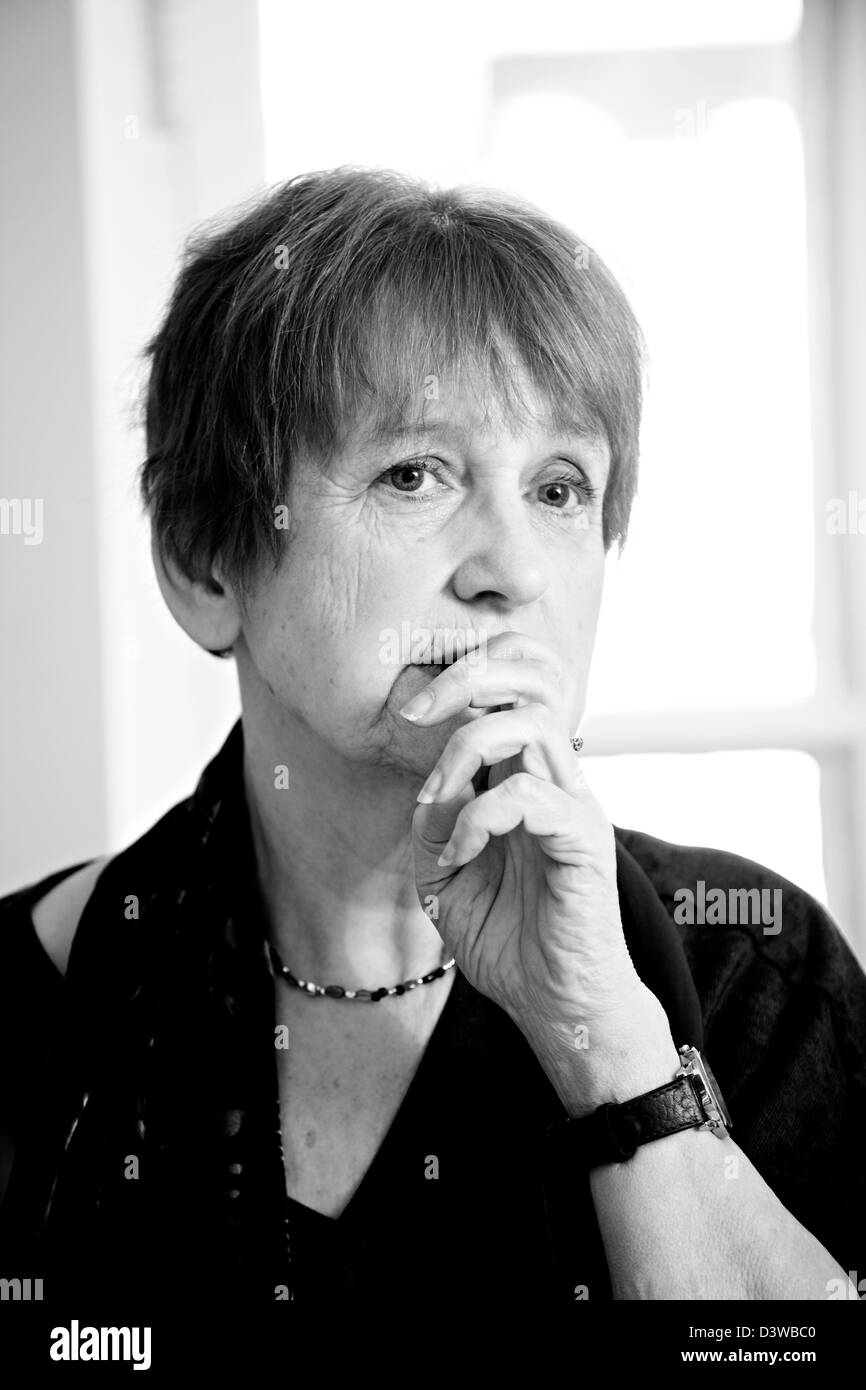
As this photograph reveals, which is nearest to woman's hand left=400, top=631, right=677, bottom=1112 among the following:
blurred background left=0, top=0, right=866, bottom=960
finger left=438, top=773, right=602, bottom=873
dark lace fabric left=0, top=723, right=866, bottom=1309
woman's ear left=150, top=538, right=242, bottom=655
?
finger left=438, top=773, right=602, bottom=873

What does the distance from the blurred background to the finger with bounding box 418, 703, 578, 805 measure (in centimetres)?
130

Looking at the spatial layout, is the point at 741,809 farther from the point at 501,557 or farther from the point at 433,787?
the point at 433,787

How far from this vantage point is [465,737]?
0.99 meters

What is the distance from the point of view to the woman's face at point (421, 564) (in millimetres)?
1149

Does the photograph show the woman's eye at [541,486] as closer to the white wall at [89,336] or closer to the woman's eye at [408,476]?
the woman's eye at [408,476]

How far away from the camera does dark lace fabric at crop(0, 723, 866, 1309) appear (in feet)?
3.85

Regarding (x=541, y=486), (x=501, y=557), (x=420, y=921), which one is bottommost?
(x=420, y=921)

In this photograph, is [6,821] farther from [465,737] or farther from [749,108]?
[749,108]

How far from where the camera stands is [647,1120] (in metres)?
1.03

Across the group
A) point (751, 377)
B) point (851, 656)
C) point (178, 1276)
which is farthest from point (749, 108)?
point (178, 1276)

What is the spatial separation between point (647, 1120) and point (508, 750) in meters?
0.33

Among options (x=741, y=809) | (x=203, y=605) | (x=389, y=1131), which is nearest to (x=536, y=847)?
(x=389, y=1131)

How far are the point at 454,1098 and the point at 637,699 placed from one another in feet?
4.12

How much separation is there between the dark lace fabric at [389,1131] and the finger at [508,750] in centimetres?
29
